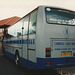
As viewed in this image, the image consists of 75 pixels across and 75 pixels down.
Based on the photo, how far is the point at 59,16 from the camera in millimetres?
5824

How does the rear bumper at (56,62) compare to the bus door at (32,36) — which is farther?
the bus door at (32,36)

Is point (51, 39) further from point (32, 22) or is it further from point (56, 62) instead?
point (32, 22)

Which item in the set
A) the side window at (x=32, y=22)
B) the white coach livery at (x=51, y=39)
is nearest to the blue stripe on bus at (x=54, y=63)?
the white coach livery at (x=51, y=39)

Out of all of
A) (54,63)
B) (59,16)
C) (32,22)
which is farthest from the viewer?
(32,22)

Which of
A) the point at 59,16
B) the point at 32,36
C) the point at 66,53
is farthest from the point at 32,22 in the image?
the point at 66,53

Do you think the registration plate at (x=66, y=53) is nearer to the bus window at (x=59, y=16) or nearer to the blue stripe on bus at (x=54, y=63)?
the blue stripe on bus at (x=54, y=63)

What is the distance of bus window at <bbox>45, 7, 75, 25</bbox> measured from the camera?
222 inches

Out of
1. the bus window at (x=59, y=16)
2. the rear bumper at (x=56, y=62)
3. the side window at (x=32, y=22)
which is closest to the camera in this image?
the rear bumper at (x=56, y=62)

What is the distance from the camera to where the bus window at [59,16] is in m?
5.64

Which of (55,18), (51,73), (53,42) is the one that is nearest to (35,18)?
(55,18)

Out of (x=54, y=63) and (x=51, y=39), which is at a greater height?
(x=51, y=39)

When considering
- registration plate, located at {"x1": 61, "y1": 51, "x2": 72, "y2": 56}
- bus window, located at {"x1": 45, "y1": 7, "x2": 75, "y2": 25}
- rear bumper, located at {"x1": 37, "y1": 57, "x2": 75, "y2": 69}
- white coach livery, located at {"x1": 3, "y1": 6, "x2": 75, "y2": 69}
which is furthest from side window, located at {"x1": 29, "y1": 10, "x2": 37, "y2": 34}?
registration plate, located at {"x1": 61, "y1": 51, "x2": 72, "y2": 56}

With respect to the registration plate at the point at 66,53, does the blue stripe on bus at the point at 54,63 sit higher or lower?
lower

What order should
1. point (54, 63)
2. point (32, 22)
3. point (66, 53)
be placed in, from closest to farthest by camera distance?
1. point (54, 63)
2. point (66, 53)
3. point (32, 22)
